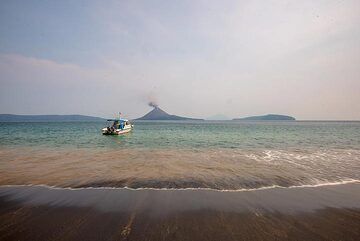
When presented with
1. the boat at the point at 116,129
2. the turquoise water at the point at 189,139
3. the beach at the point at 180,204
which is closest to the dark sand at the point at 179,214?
the beach at the point at 180,204

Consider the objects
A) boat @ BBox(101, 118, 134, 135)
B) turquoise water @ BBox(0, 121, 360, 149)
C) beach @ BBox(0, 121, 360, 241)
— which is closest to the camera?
beach @ BBox(0, 121, 360, 241)

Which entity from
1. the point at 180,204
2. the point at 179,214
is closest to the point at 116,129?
the point at 180,204

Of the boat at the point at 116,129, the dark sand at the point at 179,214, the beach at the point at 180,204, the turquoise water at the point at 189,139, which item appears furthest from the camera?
the boat at the point at 116,129

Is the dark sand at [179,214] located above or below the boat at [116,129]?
below

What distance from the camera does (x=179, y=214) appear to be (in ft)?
22.0

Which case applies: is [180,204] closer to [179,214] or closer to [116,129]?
[179,214]

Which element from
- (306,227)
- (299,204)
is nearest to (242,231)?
(306,227)

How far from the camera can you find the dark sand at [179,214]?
5.48m

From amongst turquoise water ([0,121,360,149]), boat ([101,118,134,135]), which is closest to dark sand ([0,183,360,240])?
turquoise water ([0,121,360,149])

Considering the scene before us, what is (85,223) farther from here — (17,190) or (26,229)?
(17,190)

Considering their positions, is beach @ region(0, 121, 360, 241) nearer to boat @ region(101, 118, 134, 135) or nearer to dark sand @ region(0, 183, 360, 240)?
dark sand @ region(0, 183, 360, 240)

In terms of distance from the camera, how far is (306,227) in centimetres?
589

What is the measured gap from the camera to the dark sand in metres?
5.48

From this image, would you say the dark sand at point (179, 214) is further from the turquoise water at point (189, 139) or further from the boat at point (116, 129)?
the boat at point (116, 129)
